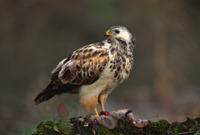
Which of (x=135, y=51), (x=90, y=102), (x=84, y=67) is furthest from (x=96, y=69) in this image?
(x=135, y=51)

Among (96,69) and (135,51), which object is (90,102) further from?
(135,51)

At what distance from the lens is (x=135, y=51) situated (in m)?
7.31

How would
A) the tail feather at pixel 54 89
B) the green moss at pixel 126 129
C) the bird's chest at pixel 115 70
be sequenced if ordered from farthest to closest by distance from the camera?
1. the tail feather at pixel 54 89
2. the bird's chest at pixel 115 70
3. the green moss at pixel 126 129

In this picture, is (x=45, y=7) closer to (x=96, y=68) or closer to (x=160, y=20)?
(x=160, y=20)

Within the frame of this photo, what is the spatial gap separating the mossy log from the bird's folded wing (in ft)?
1.81

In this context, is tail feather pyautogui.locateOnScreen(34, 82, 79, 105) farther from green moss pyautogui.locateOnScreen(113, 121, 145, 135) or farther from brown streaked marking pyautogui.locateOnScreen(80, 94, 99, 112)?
green moss pyautogui.locateOnScreen(113, 121, 145, 135)

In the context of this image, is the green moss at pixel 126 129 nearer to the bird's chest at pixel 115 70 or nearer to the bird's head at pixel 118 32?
the bird's chest at pixel 115 70

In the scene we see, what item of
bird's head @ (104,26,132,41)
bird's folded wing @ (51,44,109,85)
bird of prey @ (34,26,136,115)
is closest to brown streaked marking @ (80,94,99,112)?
bird of prey @ (34,26,136,115)

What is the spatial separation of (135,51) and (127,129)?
4643mm

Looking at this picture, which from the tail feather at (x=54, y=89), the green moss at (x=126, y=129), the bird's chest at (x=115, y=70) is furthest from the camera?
the tail feather at (x=54, y=89)

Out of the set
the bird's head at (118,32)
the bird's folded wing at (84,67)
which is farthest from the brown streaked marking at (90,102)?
the bird's head at (118,32)

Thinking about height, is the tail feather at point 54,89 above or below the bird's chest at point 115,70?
below

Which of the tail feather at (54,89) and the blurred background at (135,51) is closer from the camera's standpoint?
the tail feather at (54,89)

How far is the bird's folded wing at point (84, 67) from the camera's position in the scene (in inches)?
126
